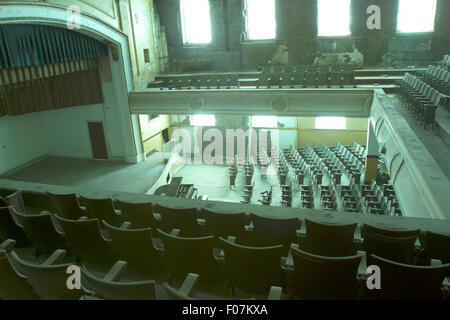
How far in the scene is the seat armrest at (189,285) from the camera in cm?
252

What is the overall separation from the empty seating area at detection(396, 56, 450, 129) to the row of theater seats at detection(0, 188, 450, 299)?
13.5ft

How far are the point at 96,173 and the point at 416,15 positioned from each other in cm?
1258

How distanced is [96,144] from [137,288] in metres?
12.4

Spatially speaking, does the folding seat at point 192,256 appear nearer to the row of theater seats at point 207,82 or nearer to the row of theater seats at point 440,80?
the row of theater seats at point 440,80

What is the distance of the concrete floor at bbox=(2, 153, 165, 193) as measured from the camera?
38.1 ft

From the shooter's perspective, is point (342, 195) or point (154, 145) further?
point (154, 145)

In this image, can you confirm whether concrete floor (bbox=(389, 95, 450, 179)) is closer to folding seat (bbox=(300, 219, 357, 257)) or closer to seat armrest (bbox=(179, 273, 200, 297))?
folding seat (bbox=(300, 219, 357, 257))

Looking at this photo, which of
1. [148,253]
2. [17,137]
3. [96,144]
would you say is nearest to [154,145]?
[96,144]

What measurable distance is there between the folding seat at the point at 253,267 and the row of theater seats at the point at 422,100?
4.97 meters

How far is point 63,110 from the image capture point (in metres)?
13.6

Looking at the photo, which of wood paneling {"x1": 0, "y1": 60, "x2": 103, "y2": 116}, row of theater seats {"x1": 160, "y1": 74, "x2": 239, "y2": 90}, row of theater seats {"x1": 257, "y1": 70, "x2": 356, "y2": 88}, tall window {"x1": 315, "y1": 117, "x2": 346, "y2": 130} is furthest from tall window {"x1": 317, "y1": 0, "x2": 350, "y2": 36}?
wood paneling {"x1": 0, "y1": 60, "x2": 103, "y2": 116}

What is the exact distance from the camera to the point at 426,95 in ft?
23.1

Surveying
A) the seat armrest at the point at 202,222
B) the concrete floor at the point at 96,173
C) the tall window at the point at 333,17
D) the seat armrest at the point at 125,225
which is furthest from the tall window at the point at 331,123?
the seat armrest at the point at 125,225
